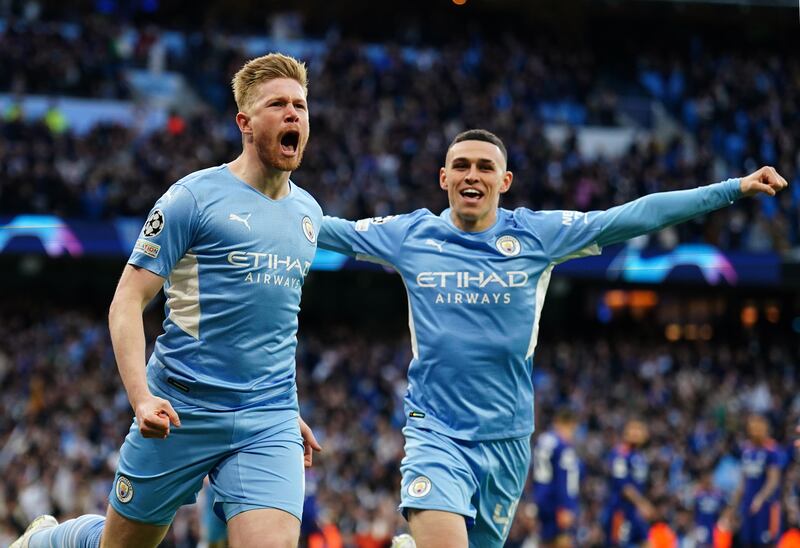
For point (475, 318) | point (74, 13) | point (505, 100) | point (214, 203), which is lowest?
point (475, 318)

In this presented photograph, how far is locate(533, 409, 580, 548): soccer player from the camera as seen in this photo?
42.4ft

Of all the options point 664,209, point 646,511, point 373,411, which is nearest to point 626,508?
point 646,511

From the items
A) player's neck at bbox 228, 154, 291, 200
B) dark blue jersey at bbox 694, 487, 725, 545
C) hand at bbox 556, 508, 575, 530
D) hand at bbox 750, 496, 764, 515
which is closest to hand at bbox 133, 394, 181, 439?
player's neck at bbox 228, 154, 291, 200

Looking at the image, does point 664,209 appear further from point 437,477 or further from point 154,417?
point 154,417

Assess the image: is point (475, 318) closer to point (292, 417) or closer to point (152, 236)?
point (292, 417)

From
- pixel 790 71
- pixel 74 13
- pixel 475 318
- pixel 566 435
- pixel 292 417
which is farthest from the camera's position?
pixel 790 71

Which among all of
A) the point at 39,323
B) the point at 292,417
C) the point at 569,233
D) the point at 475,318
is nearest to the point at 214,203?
the point at 292,417

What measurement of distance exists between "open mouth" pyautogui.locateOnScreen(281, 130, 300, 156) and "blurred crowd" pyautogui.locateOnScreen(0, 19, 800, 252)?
16.7 m

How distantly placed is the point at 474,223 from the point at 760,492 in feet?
30.6

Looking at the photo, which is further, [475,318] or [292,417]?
[475,318]

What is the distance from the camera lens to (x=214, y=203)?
5.05 m

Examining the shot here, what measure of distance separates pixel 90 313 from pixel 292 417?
1811 cm

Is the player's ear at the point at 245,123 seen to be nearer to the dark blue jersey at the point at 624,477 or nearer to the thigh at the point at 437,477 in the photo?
the thigh at the point at 437,477

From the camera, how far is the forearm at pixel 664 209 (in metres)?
5.92
